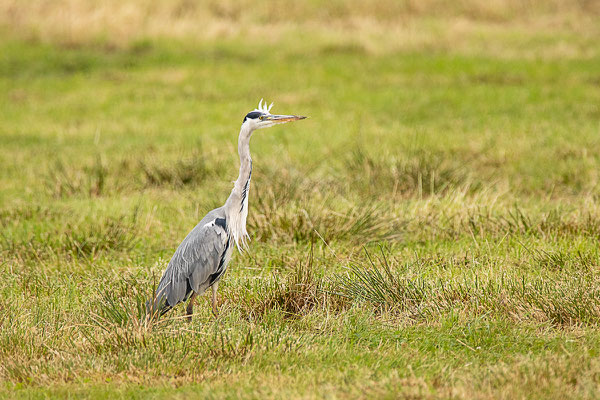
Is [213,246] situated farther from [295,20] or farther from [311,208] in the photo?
[295,20]

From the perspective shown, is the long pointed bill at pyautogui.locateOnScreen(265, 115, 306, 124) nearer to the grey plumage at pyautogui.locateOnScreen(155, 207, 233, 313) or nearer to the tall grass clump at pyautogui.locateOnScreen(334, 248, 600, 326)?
the grey plumage at pyautogui.locateOnScreen(155, 207, 233, 313)

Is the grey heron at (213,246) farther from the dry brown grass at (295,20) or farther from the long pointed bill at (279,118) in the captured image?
the dry brown grass at (295,20)

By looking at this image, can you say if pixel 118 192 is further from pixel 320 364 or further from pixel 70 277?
pixel 320 364

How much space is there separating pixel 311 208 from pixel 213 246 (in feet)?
7.05

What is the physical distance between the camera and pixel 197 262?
16.9ft

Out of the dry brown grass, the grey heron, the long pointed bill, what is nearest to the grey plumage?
the grey heron

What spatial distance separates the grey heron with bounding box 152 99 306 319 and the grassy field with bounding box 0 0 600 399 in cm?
21

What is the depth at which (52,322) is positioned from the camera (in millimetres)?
4984

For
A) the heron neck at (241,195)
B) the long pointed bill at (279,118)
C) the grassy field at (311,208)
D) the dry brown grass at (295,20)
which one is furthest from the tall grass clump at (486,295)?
the dry brown grass at (295,20)

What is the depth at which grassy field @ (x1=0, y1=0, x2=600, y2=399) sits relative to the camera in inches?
169

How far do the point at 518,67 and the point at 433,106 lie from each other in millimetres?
Result: 3392

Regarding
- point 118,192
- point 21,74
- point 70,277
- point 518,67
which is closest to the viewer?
point 70,277

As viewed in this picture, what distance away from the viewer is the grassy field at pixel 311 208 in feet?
14.1

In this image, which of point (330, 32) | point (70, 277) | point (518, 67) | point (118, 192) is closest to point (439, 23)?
point (330, 32)
